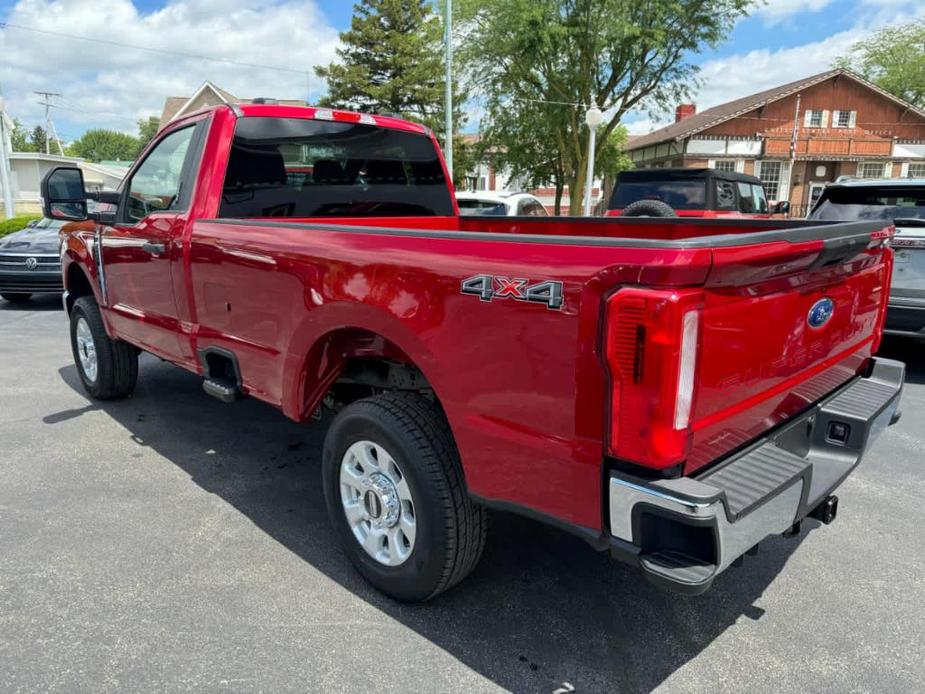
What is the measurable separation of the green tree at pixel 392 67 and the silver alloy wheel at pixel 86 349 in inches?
1198

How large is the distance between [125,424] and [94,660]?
2.80 m

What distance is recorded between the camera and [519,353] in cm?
207

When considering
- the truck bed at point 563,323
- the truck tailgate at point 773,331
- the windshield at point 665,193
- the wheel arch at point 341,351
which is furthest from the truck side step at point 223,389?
the windshield at point 665,193

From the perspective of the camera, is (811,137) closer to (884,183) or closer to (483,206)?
(483,206)

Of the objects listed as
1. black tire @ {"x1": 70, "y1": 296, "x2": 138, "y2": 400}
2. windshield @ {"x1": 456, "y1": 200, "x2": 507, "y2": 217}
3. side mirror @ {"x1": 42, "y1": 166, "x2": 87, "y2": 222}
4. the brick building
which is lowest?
black tire @ {"x1": 70, "y1": 296, "x2": 138, "y2": 400}

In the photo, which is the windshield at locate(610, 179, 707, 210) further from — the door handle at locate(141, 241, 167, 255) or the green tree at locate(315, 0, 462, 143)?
the green tree at locate(315, 0, 462, 143)

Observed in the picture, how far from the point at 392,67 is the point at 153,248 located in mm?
35121

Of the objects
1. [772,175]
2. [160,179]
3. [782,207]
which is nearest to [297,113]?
[160,179]

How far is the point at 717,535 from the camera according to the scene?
1837 mm

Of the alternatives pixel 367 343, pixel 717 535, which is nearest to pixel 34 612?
pixel 367 343

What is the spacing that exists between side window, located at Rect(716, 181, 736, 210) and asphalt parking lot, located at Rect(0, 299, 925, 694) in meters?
6.79

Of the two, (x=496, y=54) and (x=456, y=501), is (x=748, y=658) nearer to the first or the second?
(x=456, y=501)

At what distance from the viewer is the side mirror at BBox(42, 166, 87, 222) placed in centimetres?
461

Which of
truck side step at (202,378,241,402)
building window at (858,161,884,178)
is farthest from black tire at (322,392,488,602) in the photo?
building window at (858,161,884,178)
